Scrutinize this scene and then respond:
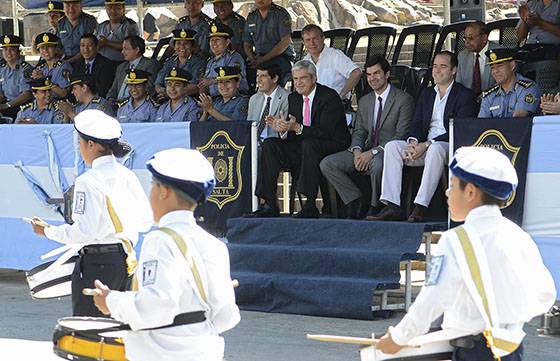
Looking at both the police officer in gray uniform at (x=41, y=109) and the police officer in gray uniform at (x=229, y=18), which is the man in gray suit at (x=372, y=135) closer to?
the police officer in gray uniform at (x=229, y=18)

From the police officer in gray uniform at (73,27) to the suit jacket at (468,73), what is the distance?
5685mm

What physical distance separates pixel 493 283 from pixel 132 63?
1010 centimetres

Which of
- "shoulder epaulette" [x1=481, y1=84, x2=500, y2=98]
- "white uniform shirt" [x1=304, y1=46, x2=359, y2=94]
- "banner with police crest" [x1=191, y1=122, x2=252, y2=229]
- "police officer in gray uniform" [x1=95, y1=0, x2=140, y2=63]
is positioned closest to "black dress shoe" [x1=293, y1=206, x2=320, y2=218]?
"banner with police crest" [x1=191, y1=122, x2=252, y2=229]

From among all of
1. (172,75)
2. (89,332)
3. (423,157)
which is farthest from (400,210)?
(89,332)

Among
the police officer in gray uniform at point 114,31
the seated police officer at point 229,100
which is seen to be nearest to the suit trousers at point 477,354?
the seated police officer at point 229,100

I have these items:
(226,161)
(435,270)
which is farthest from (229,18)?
(435,270)

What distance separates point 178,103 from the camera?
39.5 feet

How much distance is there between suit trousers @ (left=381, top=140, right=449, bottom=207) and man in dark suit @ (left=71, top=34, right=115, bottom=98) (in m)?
5.16

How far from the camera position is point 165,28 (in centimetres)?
2491

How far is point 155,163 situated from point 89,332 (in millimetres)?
794

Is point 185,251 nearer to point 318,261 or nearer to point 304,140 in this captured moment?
point 318,261

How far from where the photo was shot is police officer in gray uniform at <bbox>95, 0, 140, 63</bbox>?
14.5 m

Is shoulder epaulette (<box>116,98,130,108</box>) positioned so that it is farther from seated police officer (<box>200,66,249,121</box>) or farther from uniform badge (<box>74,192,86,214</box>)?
uniform badge (<box>74,192,86,214</box>)

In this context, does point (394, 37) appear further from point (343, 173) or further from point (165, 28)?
point (165, 28)
